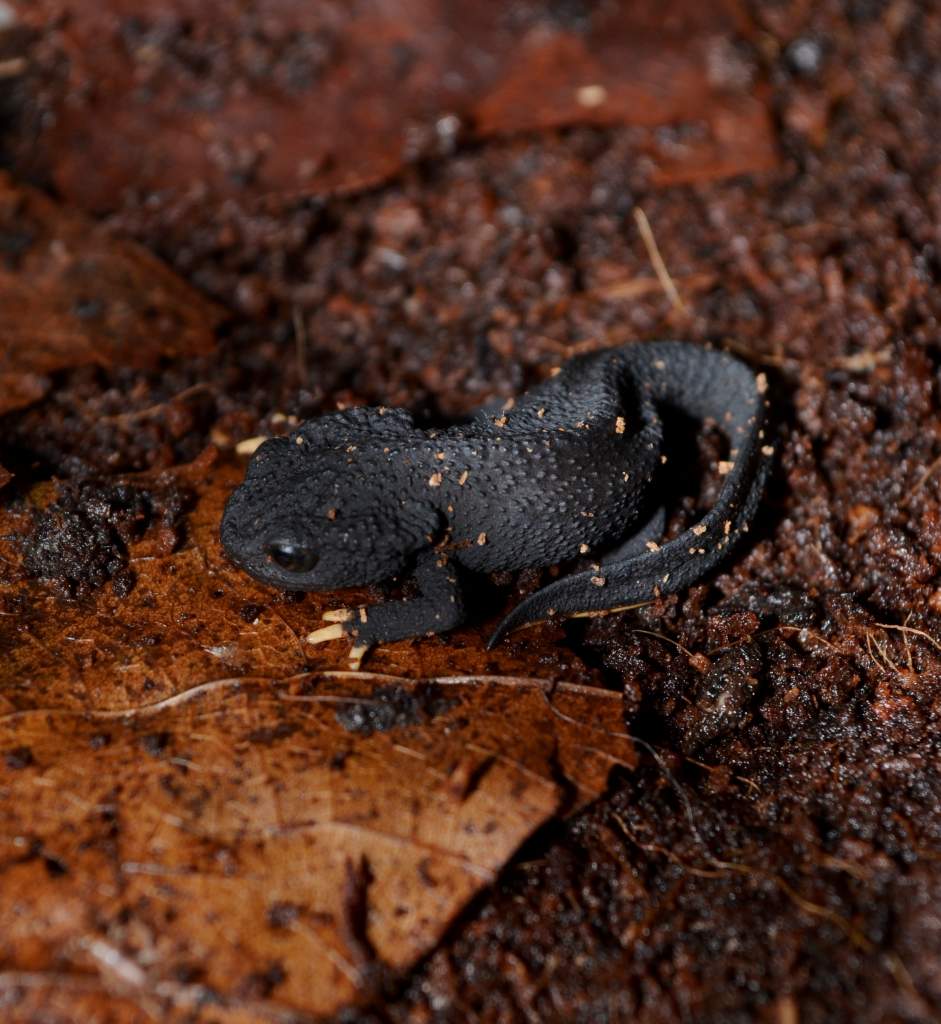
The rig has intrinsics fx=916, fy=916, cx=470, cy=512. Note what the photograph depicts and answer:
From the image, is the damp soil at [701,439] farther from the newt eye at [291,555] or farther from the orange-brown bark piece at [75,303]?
the newt eye at [291,555]

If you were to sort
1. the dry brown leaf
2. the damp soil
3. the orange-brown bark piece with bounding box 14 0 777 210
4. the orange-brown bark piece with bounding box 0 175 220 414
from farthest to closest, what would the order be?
the orange-brown bark piece with bounding box 14 0 777 210 → the orange-brown bark piece with bounding box 0 175 220 414 → the damp soil → the dry brown leaf

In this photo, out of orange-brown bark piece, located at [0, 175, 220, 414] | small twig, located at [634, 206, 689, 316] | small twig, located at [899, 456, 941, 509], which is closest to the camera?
small twig, located at [899, 456, 941, 509]

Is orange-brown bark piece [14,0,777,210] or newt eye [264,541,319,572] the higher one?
orange-brown bark piece [14,0,777,210]

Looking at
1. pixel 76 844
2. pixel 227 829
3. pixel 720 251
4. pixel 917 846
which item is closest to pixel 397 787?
pixel 227 829

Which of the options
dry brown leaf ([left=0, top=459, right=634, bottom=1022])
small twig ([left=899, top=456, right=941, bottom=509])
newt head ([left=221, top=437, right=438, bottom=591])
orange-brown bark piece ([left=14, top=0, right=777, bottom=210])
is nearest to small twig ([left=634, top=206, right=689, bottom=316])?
orange-brown bark piece ([left=14, top=0, right=777, bottom=210])

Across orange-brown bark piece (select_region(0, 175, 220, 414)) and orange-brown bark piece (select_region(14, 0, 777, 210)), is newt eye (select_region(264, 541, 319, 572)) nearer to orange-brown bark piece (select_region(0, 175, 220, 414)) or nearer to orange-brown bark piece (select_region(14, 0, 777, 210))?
orange-brown bark piece (select_region(0, 175, 220, 414))

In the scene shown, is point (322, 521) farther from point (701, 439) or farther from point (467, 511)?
Result: point (701, 439)

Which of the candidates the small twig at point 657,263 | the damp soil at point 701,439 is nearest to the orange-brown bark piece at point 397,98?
the damp soil at point 701,439

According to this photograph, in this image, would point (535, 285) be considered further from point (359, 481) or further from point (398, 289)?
point (359, 481)
